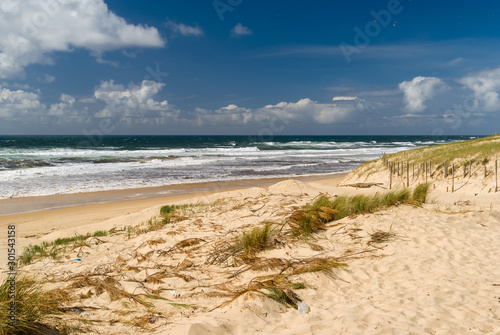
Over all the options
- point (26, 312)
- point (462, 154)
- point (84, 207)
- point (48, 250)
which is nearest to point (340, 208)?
point (26, 312)

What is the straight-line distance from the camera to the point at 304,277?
4.70 m

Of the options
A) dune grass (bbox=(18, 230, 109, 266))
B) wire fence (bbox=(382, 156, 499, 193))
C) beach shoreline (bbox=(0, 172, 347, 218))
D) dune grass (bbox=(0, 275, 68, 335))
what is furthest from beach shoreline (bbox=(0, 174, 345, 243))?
wire fence (bbox=(382, 156, 499, 193))

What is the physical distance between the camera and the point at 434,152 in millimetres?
18156

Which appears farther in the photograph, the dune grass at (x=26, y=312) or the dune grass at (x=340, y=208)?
the dune grass at (x=340, y=208)

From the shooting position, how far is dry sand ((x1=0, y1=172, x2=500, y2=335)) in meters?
3.59

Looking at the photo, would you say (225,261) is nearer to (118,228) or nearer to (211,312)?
(211,312)

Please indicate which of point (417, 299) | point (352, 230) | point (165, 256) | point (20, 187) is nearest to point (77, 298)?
point (165, 256)

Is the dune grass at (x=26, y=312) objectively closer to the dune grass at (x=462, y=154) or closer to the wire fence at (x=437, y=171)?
the wire fence at (x=437, y=171)

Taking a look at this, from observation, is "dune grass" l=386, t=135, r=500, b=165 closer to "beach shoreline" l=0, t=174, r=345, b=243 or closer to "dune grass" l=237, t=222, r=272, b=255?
"beach shoreline" l=0, t=174, r=345, b=243

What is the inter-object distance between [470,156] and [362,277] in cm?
1373

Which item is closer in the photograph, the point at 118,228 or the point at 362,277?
the point at 362,277

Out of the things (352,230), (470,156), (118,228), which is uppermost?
(470,156)

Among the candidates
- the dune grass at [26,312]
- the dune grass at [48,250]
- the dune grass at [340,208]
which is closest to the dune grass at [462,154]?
the dune grass at [340,208]

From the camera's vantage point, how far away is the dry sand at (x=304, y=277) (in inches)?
141
